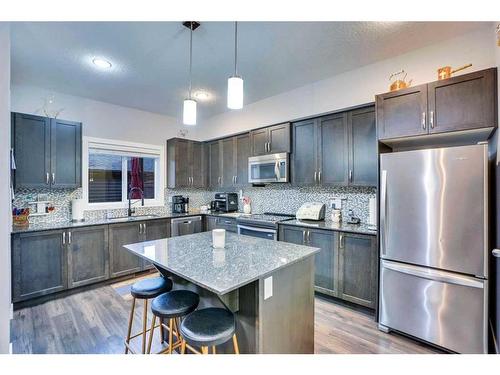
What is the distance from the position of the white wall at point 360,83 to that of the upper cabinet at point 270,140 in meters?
0.17

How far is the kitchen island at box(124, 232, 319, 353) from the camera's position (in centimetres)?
139

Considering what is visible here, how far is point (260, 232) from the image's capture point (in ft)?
11.5

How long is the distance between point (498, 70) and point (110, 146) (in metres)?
4.78

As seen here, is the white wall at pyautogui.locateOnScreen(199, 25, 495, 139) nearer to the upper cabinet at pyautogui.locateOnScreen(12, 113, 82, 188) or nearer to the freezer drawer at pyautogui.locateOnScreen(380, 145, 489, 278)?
the freezer drawer at pyautogui.locateOnScreen(380, 145, 489, 278)

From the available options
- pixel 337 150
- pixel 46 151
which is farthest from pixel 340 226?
pixel 46 151

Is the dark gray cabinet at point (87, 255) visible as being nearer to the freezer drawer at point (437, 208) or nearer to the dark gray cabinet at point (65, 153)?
the dark gray cabinet at point (65, 153)

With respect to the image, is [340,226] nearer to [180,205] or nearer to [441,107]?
[441,107]

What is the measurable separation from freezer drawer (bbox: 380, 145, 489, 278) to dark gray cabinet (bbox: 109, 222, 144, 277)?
3.34 meters

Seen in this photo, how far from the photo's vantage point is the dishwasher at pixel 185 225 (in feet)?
13.6

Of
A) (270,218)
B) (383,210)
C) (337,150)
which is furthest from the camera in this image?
(270,218)

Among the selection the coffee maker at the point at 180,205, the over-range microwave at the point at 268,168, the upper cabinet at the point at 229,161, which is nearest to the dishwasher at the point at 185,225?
the coffee maker at the point at 180,205

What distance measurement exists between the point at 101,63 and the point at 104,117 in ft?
4.72

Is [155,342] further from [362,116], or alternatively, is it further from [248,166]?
[362,116]

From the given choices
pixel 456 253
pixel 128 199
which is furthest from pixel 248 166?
pixel 456 253
